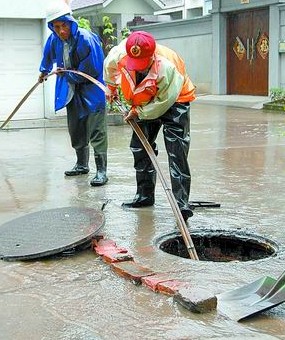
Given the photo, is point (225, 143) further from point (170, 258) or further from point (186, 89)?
point (170, 258)

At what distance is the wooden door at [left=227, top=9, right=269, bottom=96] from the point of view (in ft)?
63.6

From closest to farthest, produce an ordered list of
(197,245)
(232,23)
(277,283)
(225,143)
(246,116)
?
(277,283) → (197,245) → (225,143) → (246,116) → (232,23)

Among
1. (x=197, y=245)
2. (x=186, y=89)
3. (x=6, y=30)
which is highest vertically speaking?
(x=6, y=30)

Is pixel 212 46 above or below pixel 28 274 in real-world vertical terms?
above

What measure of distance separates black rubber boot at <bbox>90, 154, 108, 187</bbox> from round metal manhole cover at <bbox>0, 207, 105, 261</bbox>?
5.17ft

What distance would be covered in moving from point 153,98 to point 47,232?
1305mm

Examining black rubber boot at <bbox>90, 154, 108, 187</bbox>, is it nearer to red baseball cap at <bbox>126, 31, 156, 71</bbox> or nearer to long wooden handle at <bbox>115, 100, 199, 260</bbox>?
long wooden handle at <bbox>115, 100, 199, 260</bbox>

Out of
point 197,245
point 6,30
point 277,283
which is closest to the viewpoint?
point 277,283

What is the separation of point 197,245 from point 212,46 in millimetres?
17162

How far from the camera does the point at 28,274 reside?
13.6 feet

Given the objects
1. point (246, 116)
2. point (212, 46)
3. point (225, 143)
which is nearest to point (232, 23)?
point (212, 46)

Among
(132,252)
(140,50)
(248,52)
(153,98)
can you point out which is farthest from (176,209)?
(248,52)

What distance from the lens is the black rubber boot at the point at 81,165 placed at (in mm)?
7473

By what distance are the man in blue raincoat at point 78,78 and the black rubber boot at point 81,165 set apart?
0.15 feet
